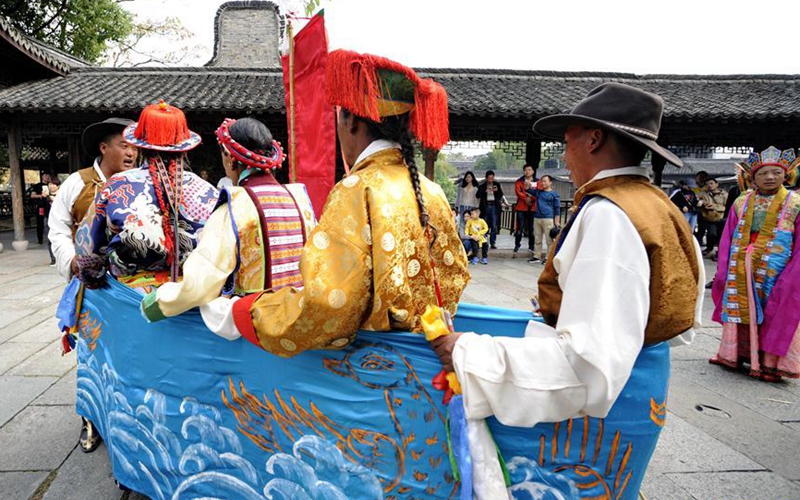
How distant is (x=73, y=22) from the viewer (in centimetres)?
1620

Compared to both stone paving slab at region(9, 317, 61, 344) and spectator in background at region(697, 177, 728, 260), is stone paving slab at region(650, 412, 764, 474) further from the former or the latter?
spectator in background at region(697, 177, 728, 260)

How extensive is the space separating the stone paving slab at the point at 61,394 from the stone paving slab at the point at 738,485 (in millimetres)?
3637

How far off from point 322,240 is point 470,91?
11.3 m

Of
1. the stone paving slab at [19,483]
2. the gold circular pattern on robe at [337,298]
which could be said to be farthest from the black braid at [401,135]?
the stone paving slab at [19,483]

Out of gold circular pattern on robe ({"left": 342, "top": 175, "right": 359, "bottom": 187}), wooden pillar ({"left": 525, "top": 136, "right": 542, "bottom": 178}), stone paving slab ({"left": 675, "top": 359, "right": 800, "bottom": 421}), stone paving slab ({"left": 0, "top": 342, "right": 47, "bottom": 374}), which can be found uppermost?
wooden pillar ({"left": 525, "top": 136, "right": 542, "bottom": 178})

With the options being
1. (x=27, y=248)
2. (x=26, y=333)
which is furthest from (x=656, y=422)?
(x=27, y=248)

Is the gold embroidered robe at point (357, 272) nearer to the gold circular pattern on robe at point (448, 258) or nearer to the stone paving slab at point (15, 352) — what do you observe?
the gold circular pattern on robe at point (448, 258)

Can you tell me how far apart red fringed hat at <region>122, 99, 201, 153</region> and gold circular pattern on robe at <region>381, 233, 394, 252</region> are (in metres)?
1.37

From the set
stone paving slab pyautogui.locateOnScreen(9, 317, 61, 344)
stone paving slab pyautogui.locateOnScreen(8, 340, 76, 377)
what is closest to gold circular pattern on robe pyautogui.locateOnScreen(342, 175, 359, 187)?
stone paving slab pyautogui.locateOnScreen(8, 340, 76, 377)

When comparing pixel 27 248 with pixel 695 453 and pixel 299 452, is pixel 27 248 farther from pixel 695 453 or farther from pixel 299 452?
pixel 695 453

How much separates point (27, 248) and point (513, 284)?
10592mm

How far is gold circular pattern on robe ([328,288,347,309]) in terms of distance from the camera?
51.8 inches

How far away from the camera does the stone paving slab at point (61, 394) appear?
10.6ft

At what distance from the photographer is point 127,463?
2.15 metres
